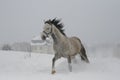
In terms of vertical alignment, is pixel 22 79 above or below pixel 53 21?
below

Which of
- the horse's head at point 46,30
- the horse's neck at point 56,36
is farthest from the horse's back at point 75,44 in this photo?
the horse's head at point 46,30

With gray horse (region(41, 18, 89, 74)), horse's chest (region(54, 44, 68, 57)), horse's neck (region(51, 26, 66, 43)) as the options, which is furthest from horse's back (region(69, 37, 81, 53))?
horse's neck (region(51, 26, 66, 43))

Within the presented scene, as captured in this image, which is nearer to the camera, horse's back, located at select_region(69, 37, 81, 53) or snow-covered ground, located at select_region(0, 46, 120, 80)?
snow-covered ground, located at select_region(0, 46, 120, 80)

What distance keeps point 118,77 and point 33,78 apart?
6.74 ft

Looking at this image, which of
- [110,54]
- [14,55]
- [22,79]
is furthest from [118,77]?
[14,55]

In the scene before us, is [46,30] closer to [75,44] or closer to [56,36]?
[56,36]

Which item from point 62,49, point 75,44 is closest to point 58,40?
point 62,49

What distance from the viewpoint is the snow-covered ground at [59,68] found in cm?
621

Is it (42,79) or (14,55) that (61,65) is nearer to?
(42,79)

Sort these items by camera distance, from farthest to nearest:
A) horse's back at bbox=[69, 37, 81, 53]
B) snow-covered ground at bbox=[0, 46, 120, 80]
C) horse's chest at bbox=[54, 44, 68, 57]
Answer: horse's back at bbox=[69, 37, 81, 53], horse's chest at bbox=[54, 44, 68, 57], snow-covered ground at bbox=[0, 46, 120, 80]

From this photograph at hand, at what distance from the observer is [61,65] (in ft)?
27.7

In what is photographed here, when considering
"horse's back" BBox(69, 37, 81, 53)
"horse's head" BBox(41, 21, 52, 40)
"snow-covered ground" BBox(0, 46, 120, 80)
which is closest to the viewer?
"snow-covered ground" BBox(0, 46, 120, 80)

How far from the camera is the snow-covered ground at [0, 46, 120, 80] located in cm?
621

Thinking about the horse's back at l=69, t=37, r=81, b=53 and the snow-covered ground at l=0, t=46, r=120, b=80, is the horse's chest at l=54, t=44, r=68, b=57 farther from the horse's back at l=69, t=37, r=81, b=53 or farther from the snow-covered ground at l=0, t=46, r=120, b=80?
the snow-covered ground at l=0, t=46, r=120, b=80
